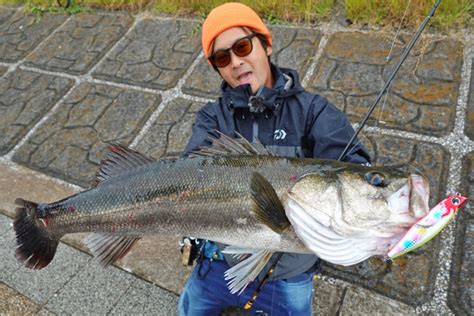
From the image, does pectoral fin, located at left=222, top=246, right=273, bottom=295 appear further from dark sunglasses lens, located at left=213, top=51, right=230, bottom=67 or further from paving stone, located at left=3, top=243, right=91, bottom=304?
paving stone, located at left=3, top=243, right=91, bottom=304

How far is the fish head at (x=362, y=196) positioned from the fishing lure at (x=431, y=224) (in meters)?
0.06

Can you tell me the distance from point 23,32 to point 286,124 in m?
6.36

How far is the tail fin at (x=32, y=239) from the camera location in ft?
8.20

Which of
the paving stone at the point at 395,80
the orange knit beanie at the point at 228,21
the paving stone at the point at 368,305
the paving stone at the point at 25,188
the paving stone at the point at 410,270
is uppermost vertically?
the orange knit beanie at the point at 228,21

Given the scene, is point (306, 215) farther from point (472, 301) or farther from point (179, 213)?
point (472, 301)

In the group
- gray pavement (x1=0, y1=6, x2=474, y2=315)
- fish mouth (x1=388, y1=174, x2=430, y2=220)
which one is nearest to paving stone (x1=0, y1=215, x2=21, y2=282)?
gray pavement (x1=0, y1=6, x2=474, y2=315)

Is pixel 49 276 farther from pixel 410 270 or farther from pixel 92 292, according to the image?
pixel 410 270

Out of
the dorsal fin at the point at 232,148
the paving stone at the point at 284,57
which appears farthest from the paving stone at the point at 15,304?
the paving stone at the point at 284,57

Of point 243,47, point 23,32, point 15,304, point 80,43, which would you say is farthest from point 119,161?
point 23,32

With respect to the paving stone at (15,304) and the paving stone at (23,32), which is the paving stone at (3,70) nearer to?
the paving stone at (23,32)

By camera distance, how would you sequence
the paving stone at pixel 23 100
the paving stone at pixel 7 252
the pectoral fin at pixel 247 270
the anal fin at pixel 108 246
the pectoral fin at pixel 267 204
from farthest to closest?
the paving stone at pixel 23 100 → the paving stone at pixel 7 252 → the anal fin at pixel 108 246 → the pectoral fin at pixel 247 270 → the pectoral fin at pixel 267 204

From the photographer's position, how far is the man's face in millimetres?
2666

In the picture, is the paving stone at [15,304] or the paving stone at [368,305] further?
the paving stone at [15,304]

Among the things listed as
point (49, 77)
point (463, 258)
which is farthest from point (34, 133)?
point (463, 258)
